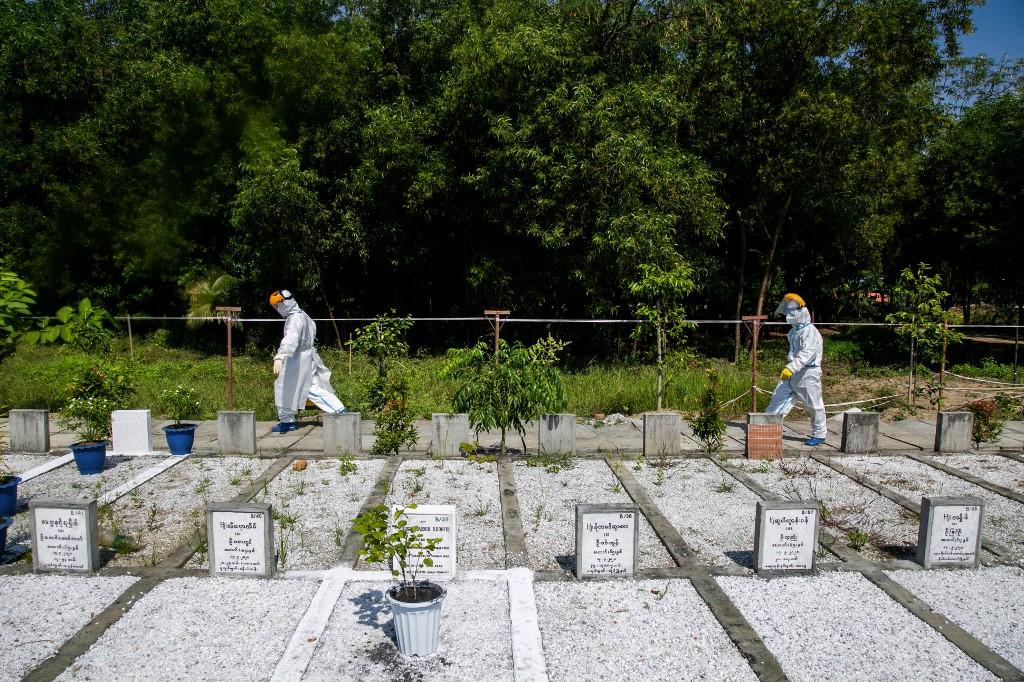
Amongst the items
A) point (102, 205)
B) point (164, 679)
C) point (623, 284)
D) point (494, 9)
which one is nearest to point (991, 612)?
point (164, 679)

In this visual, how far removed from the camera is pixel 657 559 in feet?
19.1

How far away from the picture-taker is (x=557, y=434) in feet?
29.6

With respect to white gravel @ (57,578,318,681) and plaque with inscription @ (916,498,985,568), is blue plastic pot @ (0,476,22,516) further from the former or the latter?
plaque with inscription @ (916,498,985,568)

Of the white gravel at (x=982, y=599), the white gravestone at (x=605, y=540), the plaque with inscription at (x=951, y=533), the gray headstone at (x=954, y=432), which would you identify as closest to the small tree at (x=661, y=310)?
the gray headstone at (x=954, y=432)

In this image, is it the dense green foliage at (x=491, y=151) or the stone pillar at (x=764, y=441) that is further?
the dense green foliage at (x=491, y=151)

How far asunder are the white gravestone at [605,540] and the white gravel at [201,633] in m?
1.93

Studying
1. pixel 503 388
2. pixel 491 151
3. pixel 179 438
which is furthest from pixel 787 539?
pixel 491 151

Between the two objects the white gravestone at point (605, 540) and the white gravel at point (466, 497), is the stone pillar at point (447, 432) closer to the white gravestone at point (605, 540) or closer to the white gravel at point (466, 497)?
the white gravel at point (466, 497)

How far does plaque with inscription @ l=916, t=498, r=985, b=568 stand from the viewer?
18.6 feet

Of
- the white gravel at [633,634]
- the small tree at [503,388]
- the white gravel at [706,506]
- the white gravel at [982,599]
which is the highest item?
the small tree at [503,388]

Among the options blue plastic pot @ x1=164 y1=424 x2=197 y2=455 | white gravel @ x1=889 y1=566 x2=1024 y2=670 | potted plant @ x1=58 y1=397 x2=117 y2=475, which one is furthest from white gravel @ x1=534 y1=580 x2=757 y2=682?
potted plant @ x1=58 y1=397 x2=117 y2=475

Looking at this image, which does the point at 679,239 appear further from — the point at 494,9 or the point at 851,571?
the point at 851,571

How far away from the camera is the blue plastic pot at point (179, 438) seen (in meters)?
8.90

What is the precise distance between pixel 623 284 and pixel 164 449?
334 inches
